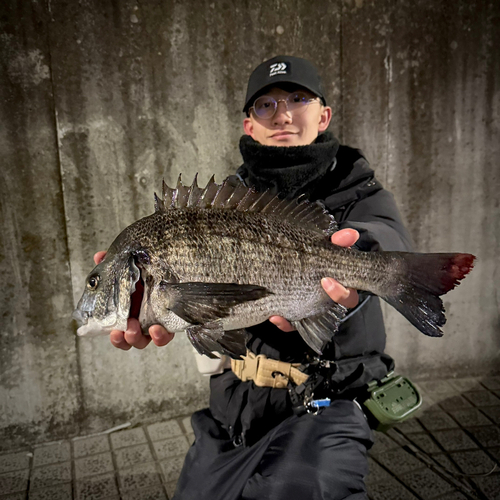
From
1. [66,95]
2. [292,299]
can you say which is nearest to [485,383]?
[292,299]

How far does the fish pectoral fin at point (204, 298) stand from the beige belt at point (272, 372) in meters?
0.90

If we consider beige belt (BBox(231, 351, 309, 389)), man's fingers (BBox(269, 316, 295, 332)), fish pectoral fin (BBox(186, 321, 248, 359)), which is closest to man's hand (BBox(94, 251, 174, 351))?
fish pectoral fin (BBox(186, 321, 248, 359))

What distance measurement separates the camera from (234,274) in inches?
79.1

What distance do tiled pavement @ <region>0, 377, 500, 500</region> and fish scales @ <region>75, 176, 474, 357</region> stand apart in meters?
1.85

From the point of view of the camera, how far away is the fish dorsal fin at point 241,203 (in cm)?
213

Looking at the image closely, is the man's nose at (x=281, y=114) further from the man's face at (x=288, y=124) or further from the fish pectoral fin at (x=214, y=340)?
the fish pectoral fin at (x=214, y=340)

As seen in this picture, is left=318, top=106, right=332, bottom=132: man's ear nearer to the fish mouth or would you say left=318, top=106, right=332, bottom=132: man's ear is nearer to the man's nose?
the man's nose

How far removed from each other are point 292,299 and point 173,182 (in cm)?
220

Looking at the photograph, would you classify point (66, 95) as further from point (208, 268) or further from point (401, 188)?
point (401, 188)

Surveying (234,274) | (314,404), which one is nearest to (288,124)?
(234,274)

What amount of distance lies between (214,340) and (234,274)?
0.33 metres

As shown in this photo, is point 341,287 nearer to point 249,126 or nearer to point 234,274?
point 234,274

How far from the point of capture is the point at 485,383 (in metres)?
4.62

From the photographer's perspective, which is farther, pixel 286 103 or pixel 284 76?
pixel 286 103
